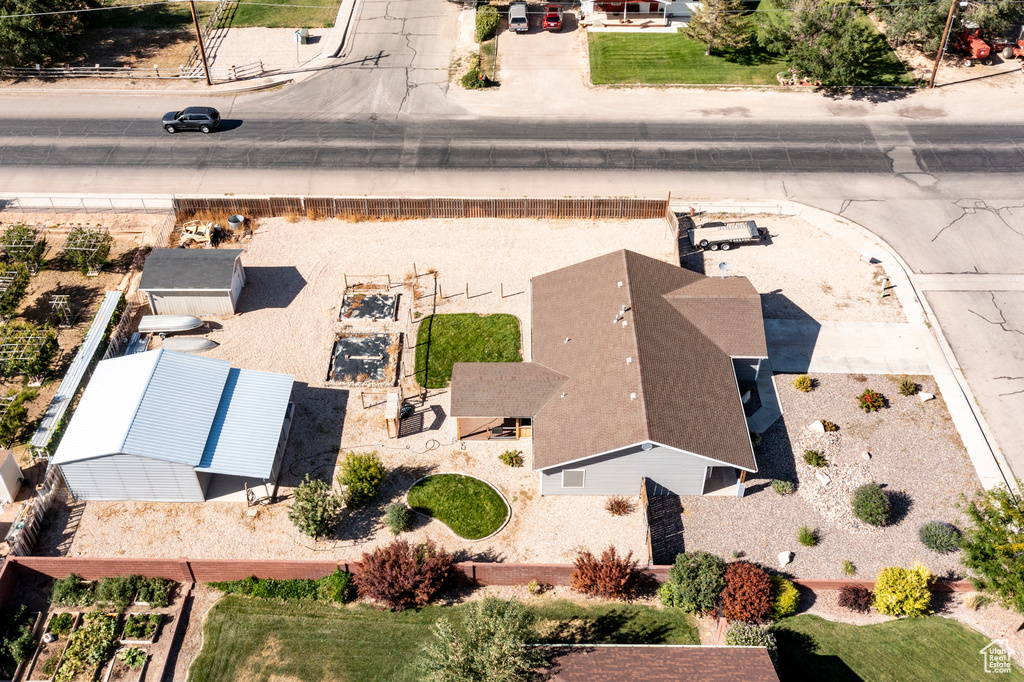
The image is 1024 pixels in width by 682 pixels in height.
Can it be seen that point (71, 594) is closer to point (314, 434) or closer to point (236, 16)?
point (314, 434)

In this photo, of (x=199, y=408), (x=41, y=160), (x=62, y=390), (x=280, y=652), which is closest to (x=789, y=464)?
(x=280, y=652)

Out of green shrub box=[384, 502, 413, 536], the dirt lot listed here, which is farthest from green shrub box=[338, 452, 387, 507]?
green shrub box=[384, 502, 413, 536]

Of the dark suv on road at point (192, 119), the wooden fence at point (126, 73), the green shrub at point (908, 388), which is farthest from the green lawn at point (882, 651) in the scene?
the wooden fence at point (126, 73)

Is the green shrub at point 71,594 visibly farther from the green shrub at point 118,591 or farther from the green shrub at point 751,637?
the green shrub at point 751,637

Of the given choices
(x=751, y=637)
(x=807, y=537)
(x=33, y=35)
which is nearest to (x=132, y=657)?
(x=751, y=637)

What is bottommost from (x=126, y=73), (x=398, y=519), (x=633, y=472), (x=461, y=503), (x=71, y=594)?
(x=71, y=594)

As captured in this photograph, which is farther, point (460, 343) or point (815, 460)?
point (460, 343)
